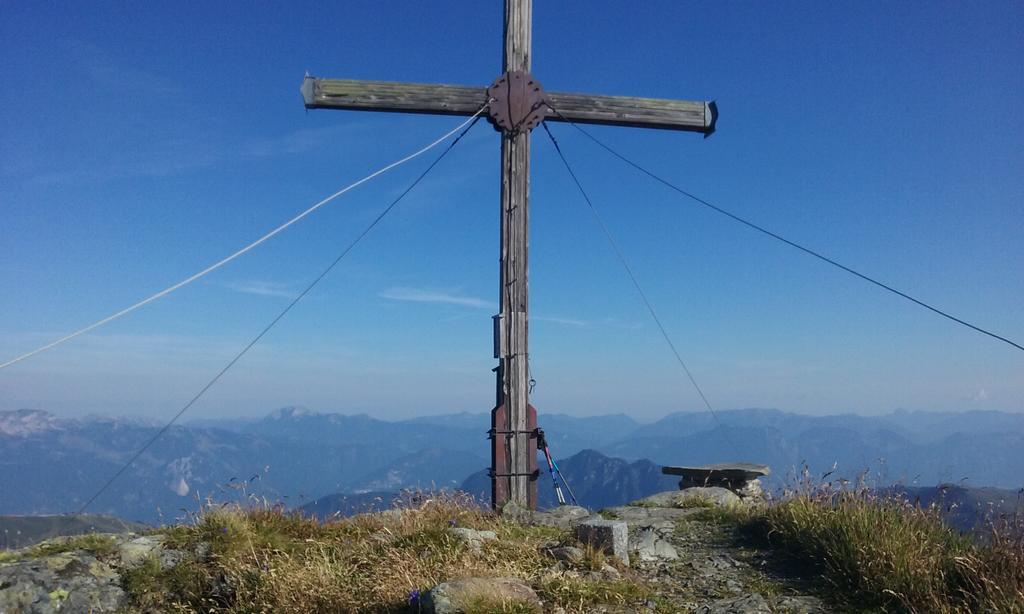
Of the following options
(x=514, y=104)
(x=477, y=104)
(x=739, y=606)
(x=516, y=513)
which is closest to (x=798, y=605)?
(x=739, y=606)

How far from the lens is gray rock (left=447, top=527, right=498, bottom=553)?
5781mm

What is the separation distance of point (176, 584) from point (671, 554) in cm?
496

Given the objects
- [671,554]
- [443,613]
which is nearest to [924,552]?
[671,554]

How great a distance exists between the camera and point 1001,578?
4.55 m

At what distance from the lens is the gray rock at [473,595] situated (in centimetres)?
429

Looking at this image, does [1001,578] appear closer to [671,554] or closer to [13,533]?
[671,554]

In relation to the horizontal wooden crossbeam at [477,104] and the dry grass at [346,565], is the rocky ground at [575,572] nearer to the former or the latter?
the dry grass at [346,565]

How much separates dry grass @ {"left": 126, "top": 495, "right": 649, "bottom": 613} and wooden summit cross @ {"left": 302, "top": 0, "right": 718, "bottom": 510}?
145 cm

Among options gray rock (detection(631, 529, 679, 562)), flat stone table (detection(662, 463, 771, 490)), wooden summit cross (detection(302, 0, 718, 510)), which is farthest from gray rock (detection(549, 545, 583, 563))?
flat stone table (detection(662, 463, 771, 490))

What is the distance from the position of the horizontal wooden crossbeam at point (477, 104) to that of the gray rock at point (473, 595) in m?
6.55

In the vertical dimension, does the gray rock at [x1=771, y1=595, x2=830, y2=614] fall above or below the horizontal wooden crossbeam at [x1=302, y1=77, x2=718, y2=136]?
below

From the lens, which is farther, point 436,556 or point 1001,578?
point 436,556

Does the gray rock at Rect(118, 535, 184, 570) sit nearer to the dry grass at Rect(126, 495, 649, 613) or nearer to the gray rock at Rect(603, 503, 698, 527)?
the dry grass at Rect(126, 495, 649, 613)

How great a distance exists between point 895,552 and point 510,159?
21.4 feet
